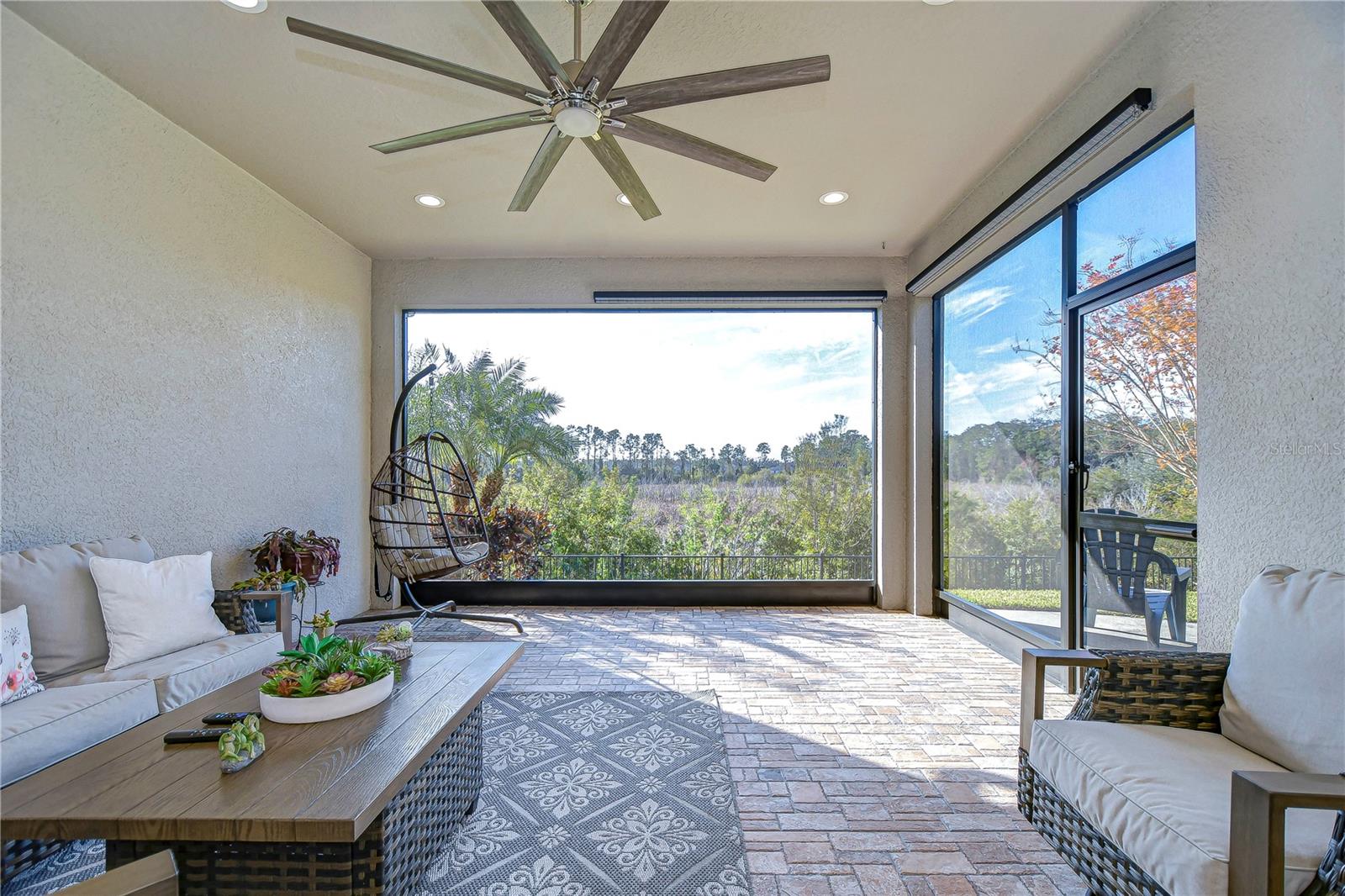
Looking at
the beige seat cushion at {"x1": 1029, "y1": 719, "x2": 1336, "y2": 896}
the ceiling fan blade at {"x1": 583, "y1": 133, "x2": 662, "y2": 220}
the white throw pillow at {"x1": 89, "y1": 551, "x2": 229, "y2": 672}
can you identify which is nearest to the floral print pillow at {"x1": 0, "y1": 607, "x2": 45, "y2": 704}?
the white throw pillow at {"x1": 89, "y1": 551, "x2": 229, "y2": 672}

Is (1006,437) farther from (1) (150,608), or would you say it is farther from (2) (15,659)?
(2) (15,659)

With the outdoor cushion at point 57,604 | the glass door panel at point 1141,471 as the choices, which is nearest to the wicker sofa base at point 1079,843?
the glass door panel at point 1141,471

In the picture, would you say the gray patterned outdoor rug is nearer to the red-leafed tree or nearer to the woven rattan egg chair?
the woven rattan egg chair

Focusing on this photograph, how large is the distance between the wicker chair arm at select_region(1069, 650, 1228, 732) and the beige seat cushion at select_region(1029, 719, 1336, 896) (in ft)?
0.13

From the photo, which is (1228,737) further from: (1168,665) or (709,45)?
(709,45)

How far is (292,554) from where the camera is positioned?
11.4ft

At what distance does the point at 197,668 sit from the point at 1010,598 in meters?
4.03

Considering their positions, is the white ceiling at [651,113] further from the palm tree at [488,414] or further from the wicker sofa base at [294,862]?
the wicker sofa base at [294,862]

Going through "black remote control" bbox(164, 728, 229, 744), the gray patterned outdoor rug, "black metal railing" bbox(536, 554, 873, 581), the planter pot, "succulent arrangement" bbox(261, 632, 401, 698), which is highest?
"succulent arrangement" bbox(261, 632, 401, 698)

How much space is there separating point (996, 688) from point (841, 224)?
121 inches

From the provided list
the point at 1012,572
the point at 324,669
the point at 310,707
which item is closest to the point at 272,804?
the point at 310,707

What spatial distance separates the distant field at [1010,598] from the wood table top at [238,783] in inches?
117

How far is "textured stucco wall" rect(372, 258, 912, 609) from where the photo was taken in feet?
15.9

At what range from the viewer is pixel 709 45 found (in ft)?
8.02
